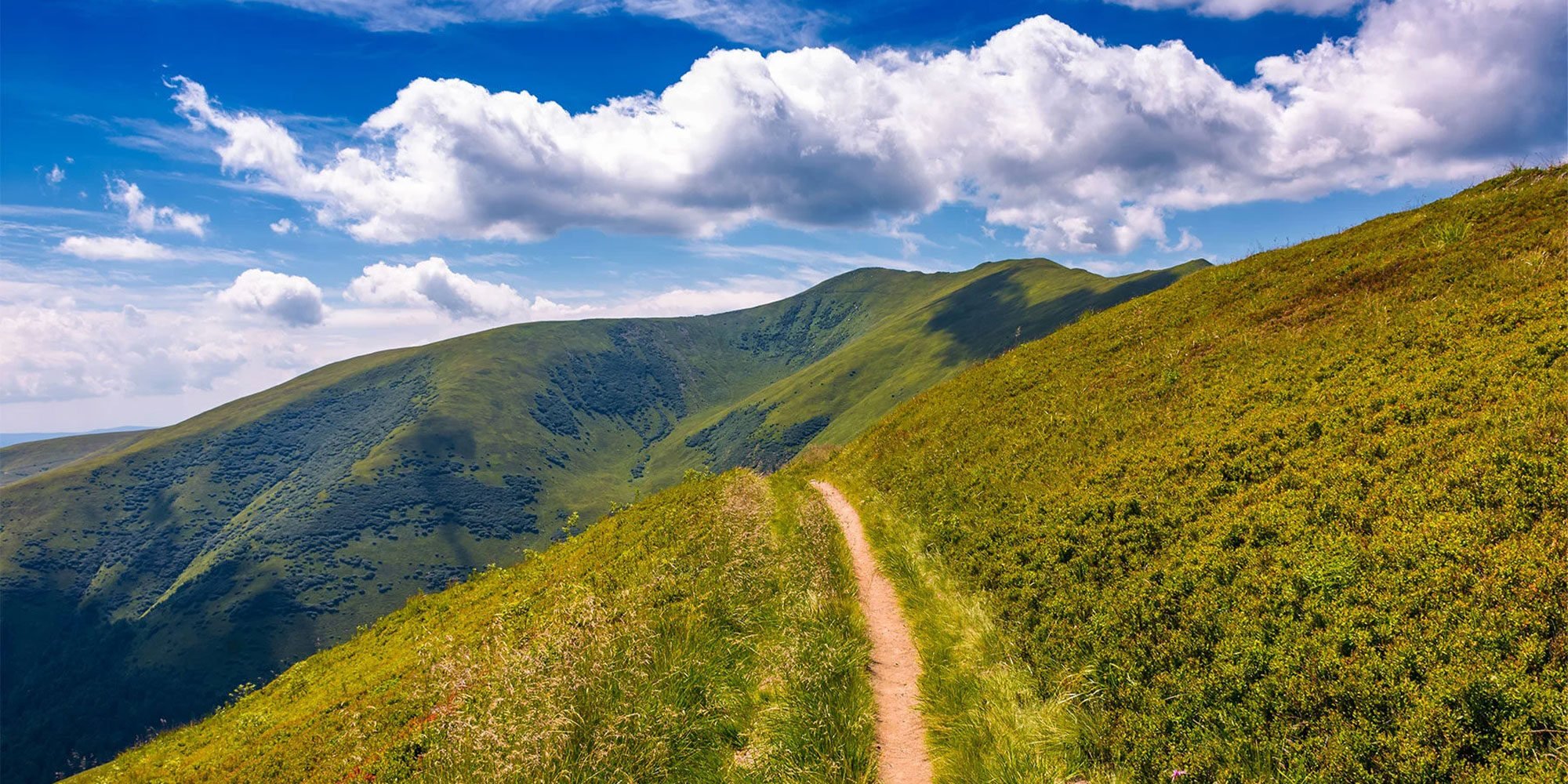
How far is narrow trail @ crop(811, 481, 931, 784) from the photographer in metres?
8.75

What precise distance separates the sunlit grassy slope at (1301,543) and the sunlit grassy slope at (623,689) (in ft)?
6.58

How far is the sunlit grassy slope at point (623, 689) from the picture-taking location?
329 inches

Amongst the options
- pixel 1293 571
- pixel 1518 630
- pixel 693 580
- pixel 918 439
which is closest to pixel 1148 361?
pixel 918 439

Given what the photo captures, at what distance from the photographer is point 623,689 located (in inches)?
369

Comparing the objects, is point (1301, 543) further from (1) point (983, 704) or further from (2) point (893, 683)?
(2) point (893, 683)

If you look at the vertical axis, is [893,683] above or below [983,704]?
below

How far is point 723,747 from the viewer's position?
8883 mm

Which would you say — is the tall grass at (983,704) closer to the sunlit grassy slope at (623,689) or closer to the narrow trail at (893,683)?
the narrow trail at (893,683)

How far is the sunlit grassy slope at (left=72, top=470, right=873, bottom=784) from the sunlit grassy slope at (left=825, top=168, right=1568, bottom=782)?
6.58 ft

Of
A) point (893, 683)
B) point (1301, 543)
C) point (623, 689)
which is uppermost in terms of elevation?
point (1301, 543)

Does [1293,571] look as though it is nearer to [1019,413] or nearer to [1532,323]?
[1532,323]

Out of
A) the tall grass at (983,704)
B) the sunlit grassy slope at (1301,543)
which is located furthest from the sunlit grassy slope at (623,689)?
the sunlit grassy slope at (1301,543)

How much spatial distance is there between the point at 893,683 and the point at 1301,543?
677 cm

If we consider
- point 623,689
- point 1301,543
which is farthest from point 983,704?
point 1301,543
